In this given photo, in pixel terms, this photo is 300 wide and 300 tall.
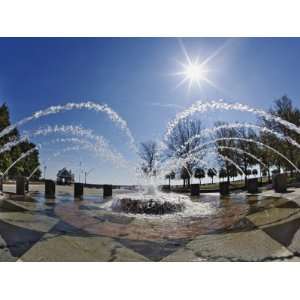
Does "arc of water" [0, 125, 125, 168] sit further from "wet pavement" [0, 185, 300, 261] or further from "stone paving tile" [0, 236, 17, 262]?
"stone paving tile" [0, 236, 17, 262]

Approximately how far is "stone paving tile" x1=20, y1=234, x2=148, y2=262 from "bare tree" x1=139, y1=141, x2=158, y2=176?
371 centimetres

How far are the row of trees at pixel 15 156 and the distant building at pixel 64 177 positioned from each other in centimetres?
64

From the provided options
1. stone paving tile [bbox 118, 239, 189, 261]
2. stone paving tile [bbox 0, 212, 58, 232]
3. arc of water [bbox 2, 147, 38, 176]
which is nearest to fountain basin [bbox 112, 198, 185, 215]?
stone paving tile [bbox 0, 212, 58, 232]

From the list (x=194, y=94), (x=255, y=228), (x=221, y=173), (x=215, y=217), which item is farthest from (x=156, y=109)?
(x=221, y=173)

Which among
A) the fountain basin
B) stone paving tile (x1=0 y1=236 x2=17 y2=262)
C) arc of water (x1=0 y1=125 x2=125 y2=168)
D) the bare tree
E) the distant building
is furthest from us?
the distant building

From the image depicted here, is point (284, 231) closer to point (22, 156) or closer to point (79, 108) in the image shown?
point (79, 108)

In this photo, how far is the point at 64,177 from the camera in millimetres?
9695

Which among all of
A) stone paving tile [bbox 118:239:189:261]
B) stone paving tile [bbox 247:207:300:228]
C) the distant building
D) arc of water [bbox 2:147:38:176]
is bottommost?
stone paving tile [bbox 118:239:189:261]

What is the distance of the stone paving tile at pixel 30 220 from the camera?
196 inches

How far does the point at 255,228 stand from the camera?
480 cm

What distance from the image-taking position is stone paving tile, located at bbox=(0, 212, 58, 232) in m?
4.98

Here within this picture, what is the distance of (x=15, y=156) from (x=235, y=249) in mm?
7325

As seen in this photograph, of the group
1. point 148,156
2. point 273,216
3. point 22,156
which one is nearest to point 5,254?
point 273,216
